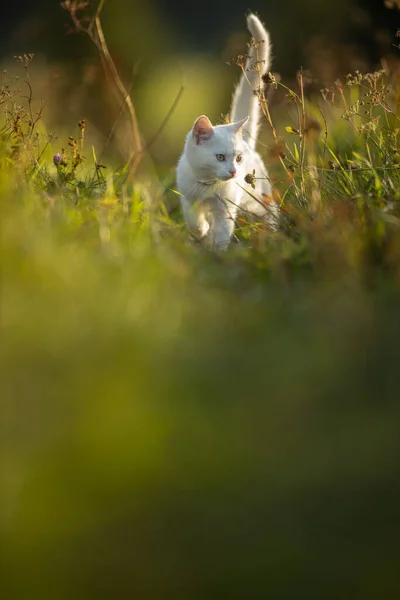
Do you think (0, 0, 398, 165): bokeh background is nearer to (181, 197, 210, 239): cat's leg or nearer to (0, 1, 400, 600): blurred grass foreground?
(181, 197, 210, 239): cat's leg

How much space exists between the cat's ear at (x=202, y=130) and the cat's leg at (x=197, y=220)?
29cm

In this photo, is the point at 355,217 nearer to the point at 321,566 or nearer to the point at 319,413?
the point at 319,413

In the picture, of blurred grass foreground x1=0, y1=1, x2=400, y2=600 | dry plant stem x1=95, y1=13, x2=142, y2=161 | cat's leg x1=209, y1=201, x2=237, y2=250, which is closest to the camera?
blurred grass foreground x1=0, y1=1, x2=400, y2=600

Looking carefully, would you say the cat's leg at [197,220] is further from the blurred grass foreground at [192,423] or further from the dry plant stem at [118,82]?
the blurred grass foreground at [192,423]

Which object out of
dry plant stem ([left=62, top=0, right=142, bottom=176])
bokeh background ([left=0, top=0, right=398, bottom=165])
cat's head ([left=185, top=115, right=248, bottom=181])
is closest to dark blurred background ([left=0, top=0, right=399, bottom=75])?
bokeh background ([left=0, top=0, right=398, bottom=165])

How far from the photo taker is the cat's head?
10.3 ft

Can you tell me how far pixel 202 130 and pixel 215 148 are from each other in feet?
0.33

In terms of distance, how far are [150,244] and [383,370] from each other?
93cm

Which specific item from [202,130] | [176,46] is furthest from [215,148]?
[176,46]

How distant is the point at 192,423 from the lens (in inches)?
51.4

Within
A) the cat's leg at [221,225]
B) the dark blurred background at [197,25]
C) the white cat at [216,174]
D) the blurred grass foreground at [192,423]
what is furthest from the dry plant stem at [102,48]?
the dark blurred background at [197,25]

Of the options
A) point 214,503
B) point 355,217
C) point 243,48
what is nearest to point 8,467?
point 214,503

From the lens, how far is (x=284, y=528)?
3.76 ft

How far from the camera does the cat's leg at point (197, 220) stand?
3043 mm
